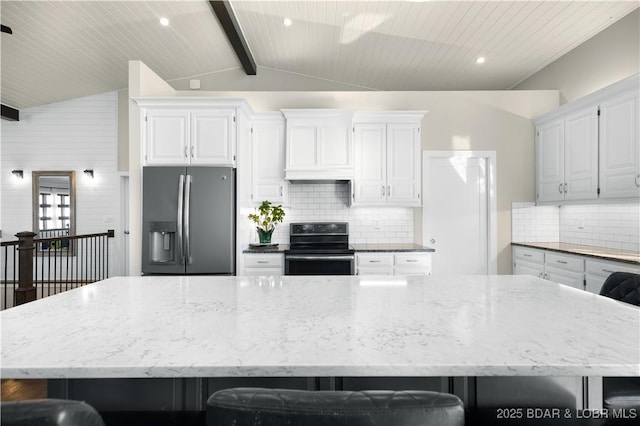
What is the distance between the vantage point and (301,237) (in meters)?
4.39

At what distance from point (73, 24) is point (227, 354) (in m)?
5.16

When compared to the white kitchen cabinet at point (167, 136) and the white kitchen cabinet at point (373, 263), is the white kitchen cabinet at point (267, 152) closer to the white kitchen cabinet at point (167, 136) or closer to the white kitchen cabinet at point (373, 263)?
the white kitchen cabinet at point (167, 136)

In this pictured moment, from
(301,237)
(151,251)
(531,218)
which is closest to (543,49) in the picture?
(531,218)

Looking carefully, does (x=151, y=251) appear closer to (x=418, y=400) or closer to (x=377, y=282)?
(x=377, y=282)

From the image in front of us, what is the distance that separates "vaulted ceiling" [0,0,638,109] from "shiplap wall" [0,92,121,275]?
0.44 m

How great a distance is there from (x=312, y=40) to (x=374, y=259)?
311 centimetres

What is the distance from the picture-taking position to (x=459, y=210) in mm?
Answer: 4520

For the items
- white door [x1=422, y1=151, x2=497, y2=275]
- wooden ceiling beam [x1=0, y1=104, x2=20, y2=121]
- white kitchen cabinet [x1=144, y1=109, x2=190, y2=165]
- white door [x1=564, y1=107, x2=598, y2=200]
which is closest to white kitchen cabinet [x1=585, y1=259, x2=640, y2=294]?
white door [x1=564, y1=107, x2=598, y2=200]

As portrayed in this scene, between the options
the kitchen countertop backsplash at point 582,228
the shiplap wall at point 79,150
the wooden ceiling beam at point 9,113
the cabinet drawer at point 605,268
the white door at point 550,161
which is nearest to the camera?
the cabinet drawer at point 605,268

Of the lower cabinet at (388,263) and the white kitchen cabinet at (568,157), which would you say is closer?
the white kitchen cabinet at (568,157)

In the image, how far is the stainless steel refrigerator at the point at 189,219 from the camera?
3.45m

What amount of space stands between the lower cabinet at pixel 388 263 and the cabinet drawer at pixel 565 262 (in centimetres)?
128

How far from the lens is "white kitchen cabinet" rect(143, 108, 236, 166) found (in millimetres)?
Result: 3586

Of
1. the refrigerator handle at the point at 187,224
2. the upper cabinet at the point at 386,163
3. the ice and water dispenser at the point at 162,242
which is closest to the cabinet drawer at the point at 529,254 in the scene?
the upper cabinet at the point at 386,163
